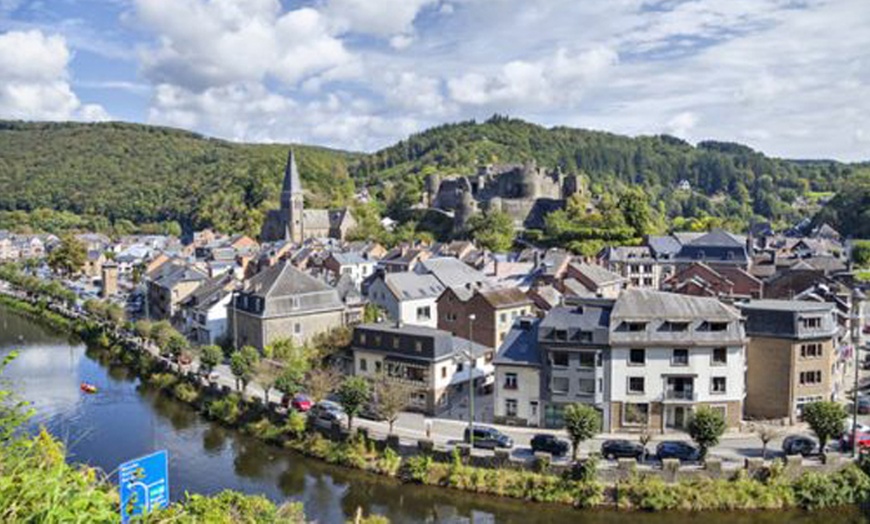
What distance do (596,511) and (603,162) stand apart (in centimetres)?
13427

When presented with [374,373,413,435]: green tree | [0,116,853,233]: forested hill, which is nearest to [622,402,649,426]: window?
[374,373,413,435]: green tree

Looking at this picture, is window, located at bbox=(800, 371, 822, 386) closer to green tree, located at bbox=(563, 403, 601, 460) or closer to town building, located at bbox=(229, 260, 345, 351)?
green tree, located at bbox=(563, 403, 601, 460)

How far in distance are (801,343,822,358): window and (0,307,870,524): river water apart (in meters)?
7.53

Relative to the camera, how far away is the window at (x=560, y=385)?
2648 centimetres

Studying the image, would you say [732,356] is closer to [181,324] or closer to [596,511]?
[596,511]

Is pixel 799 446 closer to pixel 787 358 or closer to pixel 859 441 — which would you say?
pixel 859 441

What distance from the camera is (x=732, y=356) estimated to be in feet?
85.1

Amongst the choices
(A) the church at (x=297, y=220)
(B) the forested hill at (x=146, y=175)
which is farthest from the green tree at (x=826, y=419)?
(B) the forested hill at (x=146, y=175)

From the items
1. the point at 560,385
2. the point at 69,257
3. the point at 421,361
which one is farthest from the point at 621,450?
the point at 69,257

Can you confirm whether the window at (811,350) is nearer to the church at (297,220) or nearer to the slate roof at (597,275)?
the slate roof at (597,275)

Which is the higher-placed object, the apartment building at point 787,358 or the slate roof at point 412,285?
the slate roof at point 412,285

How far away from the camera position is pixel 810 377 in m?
27.3

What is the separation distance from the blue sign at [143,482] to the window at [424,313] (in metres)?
35.2

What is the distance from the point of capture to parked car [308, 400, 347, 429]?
26.8 metres
